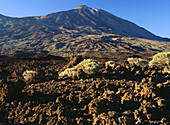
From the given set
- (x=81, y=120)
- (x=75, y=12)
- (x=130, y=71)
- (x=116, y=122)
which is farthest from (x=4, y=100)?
(x=75, y=12)

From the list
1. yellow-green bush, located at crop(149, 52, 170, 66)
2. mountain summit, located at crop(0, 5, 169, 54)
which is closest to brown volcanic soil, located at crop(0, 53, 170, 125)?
yellow-green bush, located at crop(149, 52, 170, 66)

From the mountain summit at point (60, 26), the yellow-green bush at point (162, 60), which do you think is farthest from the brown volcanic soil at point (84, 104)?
the mountain summit at point (60, 26)

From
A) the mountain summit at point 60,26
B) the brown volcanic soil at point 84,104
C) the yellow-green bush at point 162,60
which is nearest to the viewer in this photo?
the brown volcanic soil at point 84,104

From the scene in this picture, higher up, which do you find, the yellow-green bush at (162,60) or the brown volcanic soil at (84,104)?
the yellow-green bush at (162,60)

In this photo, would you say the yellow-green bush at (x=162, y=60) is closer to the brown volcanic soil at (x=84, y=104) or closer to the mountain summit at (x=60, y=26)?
the brown volcanic soil at (x=84, y=104)

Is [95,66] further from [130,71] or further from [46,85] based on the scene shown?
[46,85]

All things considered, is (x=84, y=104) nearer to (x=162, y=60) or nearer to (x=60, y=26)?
(x=162, y=60)

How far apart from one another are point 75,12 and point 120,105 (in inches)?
5984

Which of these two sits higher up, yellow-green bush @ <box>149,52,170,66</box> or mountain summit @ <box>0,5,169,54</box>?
mountain summit @ <box>0,5,169,54</box>

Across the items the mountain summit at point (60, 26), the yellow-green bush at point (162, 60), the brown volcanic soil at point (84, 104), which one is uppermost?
the mountain summit at point (60, 26)

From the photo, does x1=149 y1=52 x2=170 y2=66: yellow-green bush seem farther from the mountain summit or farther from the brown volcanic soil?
the mountain summit

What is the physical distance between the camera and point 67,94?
5.26m

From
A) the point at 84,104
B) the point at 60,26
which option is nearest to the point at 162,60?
the point at 84,104

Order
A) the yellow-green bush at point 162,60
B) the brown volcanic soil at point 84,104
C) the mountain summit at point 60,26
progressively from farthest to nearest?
the mountain summit at point 60,26 → the yellow-green bush at point 162,60 → the brown volcanic soil at point 84,104
